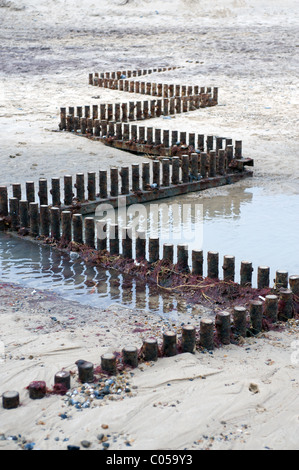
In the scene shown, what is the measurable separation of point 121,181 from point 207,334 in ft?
18.2

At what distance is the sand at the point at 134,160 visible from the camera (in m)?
4.11

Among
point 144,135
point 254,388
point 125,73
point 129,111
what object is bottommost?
point 254,388

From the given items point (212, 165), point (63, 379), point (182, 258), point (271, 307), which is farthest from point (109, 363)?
point (212, 165)

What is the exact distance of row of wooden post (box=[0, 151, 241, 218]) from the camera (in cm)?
926

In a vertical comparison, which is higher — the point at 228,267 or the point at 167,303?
the point at 228,267

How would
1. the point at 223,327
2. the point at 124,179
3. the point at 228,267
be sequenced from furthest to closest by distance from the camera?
the point at 124,179 → the point at 228,267 → the point at 223,327

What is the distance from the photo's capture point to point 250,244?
28.0ft

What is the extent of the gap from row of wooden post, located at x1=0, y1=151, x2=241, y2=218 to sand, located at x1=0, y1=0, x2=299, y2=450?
0.57m

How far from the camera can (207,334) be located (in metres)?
5.28

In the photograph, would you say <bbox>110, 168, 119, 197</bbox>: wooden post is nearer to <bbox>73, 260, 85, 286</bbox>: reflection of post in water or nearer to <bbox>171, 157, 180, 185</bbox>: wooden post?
<bbox>171, 157, 180, 185</bbox>: wooden post

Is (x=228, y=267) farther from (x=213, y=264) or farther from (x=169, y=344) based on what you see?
(x=169, y=344)

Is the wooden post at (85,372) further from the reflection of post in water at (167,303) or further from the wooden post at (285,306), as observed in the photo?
the wooden post at (285,306)

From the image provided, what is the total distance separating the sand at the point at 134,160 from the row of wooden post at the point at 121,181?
0.57 metres
